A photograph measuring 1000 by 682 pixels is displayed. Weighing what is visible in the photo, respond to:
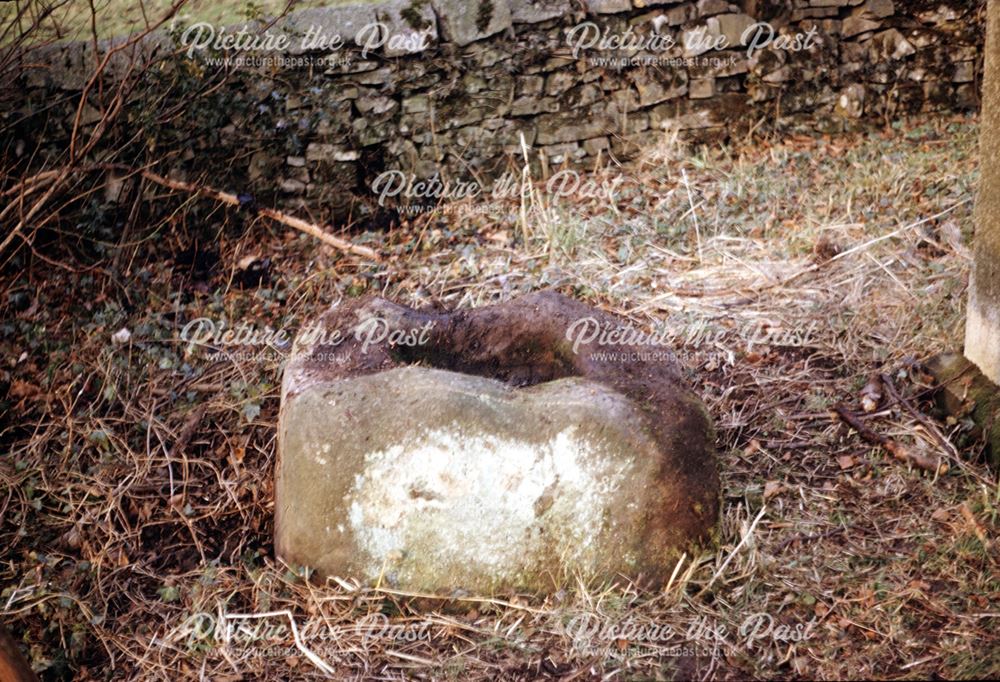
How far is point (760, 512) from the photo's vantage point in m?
2.81

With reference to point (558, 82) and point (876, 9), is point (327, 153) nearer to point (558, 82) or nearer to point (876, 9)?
point (558, 82)

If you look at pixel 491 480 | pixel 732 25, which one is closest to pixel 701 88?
pixel 732 25

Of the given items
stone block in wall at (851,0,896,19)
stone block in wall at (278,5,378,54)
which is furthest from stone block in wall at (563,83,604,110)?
stone block in wall at (851,0,896,19)

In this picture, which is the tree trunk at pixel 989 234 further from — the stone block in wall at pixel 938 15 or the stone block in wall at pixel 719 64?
the stone block in wall at pixel 938 15

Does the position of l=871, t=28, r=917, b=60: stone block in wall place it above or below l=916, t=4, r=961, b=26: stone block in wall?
below

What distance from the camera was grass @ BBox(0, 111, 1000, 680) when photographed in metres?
2.46

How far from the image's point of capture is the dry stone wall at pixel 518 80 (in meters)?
4.95

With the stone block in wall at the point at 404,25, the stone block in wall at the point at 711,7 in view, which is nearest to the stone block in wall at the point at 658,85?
the stone block in wall at the point at 711,7

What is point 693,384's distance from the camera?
3.54 meters

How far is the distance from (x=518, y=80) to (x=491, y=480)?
3.54m

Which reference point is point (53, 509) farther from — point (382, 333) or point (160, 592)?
point (382, 333)

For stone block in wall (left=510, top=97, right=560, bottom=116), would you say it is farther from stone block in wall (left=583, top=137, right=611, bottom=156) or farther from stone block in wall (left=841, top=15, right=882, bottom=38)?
stone block in wall (left=841, top=15, right=882, bottom=38)

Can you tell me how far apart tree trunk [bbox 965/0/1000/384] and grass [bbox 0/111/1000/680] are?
12.2 inches

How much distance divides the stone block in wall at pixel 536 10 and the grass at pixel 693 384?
1088 mm
